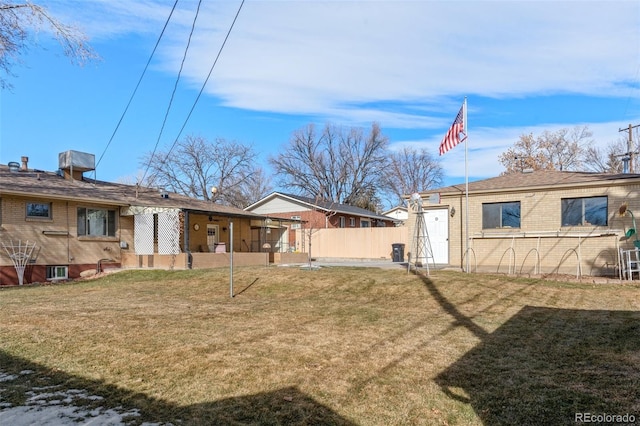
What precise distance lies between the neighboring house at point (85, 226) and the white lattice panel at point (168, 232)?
0.04 m

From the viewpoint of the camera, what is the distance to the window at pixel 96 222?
16136 millimetres

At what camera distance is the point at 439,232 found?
15570 millimetres

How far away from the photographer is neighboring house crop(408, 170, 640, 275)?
40.8ft

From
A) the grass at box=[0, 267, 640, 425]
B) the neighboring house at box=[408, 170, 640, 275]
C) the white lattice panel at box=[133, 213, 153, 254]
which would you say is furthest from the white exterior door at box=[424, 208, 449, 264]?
the white lattice panel at box=[133, 213, 153, 254]

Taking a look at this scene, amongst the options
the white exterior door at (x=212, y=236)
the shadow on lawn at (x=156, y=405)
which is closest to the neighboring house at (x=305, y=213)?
the white exterior door at (x=212, y=236)

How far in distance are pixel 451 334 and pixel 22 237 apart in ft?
46.8

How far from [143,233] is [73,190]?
3017mm

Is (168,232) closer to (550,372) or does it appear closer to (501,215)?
(501,215)

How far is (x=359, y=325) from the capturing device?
6957 millimetres

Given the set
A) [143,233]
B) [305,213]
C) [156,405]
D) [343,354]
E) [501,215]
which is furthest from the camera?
[305,213]

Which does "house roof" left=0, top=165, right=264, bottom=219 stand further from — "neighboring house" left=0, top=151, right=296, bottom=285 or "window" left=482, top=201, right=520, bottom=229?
"window" left=482, top=201, right=520, bottom=229

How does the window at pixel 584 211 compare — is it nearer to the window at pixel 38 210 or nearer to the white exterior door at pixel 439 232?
the white exterior door at pixel 439 232

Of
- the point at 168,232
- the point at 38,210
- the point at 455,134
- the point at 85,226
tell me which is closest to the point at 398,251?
the point at 455,134

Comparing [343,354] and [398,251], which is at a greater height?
[398,251]
